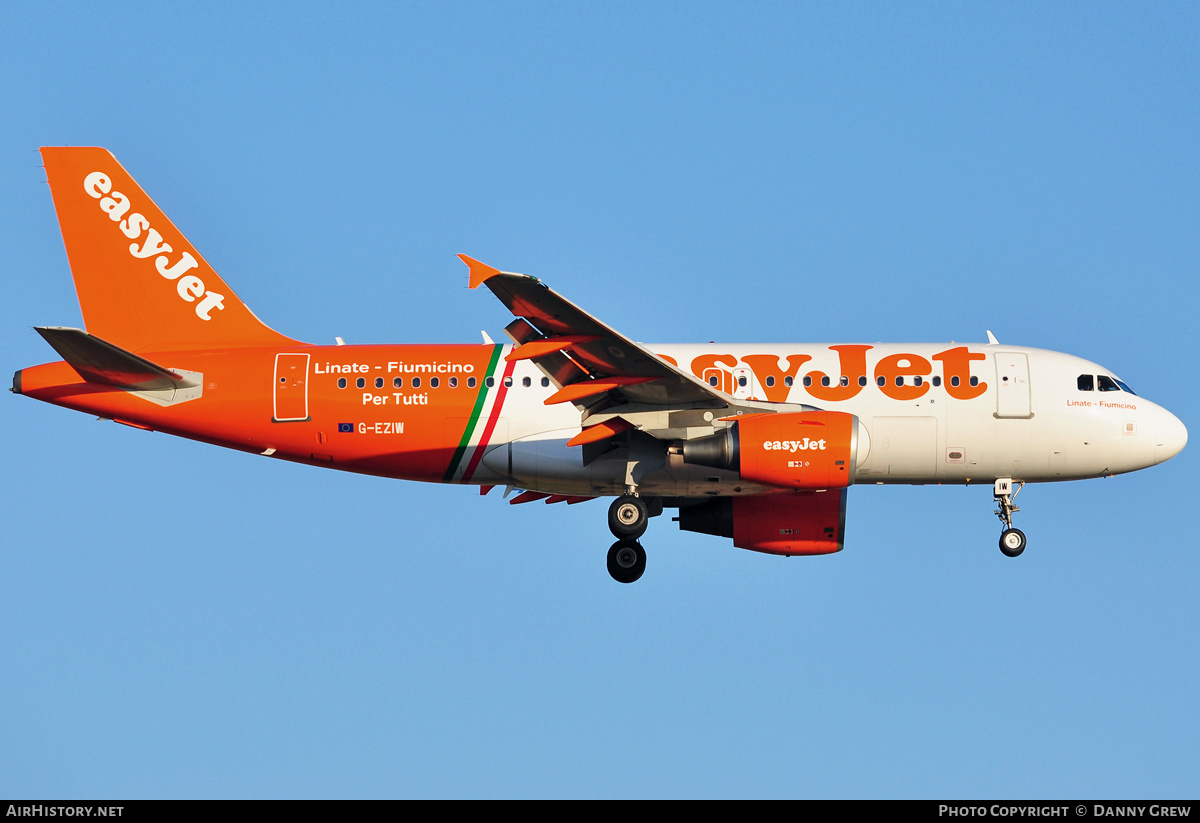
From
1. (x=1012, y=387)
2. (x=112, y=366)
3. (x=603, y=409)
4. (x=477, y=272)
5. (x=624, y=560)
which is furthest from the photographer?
(x=624, y=560)

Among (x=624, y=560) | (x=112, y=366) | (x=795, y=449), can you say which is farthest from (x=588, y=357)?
(x=112, y=366)

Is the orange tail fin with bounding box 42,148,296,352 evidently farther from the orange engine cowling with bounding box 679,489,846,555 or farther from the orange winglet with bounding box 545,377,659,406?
the orange engine cowling with bounding box 679,489,846,555

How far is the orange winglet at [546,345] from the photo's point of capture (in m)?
29.8

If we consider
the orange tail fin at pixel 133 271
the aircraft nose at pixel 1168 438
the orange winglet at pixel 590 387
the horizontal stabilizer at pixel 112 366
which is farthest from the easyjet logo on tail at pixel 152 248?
the aircraft nose at pixel 1168 438

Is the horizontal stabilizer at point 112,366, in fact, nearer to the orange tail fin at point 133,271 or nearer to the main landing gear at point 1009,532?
the orange tail fin at point 133,271

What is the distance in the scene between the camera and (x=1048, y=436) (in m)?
33.7

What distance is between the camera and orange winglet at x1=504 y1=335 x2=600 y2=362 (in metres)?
29.8

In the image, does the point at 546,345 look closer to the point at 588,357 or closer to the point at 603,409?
the point at 588,357

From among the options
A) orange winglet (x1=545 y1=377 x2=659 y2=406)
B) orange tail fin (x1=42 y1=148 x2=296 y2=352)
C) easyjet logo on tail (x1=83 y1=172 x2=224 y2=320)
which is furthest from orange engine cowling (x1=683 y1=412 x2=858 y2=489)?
easyjet logo on tail (x1=83 y1=172 x2=224 y2=320)

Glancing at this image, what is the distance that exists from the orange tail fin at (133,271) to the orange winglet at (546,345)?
819cm

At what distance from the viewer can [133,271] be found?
3553cm

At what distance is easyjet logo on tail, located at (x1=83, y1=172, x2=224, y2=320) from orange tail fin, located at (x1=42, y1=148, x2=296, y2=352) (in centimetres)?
2

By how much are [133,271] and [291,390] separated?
5131 millimetres

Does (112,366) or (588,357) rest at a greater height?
(112,366)
